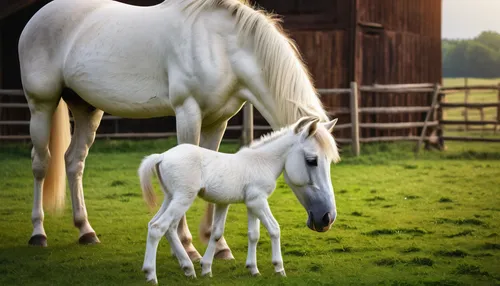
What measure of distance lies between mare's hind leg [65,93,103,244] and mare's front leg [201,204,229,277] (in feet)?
6.09

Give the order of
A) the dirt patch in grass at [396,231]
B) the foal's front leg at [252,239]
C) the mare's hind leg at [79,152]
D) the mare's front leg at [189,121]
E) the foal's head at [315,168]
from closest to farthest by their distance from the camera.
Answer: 1. the foal's head at [315,168]
2. the foal's front leg at [252,239]
3. the mare's front leg at [189,121]
4. the mare's hind leg at [79,152]
5. the dirt patch in grass at [396,231]

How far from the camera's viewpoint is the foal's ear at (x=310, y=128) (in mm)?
5109

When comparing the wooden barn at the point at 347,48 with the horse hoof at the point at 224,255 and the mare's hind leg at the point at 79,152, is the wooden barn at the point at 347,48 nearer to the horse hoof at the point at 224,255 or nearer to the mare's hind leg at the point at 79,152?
the mare's hind leg at the point at 79,152

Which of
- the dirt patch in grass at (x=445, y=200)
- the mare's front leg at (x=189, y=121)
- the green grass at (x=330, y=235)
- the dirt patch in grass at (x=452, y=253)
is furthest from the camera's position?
the dirt patch in grass at (x=445, y=200)

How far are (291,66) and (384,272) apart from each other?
5.22ft

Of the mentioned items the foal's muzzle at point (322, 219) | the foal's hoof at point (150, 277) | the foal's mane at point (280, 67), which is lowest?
the foal's hoof at point (150, 277)

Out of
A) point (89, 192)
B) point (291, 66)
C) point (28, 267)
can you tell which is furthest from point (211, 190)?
point (89, 192)

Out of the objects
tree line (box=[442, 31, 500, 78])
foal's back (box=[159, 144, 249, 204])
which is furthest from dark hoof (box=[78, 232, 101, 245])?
tree line (box=[442, 31, 500, 78])

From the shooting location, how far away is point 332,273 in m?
5.52

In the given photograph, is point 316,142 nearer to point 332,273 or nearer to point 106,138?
point 332,273

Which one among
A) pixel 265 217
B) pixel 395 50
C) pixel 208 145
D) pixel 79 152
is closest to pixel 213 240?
pixel 265 217

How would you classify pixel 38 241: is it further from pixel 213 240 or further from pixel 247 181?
pixel 247 181

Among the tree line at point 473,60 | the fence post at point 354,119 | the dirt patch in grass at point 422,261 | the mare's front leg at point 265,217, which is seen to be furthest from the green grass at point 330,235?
the tree line at point 473,60

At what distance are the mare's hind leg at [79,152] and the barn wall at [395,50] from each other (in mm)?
8919
